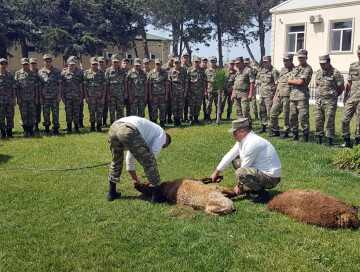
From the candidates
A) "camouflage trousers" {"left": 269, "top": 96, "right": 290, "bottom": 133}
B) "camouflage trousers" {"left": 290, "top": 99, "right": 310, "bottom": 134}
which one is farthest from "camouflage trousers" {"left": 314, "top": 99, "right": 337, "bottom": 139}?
"camouflage trousers" {"left": 269, "top": 96, "right": 290, "bottom": 133}

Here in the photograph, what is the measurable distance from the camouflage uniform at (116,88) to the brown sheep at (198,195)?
7.03 m

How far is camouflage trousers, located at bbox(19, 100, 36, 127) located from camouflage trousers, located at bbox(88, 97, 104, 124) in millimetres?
1764

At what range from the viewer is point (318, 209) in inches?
195

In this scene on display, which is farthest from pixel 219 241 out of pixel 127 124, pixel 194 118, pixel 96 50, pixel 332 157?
pixel 96 50

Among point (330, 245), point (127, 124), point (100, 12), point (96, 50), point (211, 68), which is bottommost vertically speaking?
point (330, 245)

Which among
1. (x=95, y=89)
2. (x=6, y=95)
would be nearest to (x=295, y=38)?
(x=95, y=89)

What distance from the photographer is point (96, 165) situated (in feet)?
26.9

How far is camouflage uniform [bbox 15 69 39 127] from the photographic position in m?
11.6

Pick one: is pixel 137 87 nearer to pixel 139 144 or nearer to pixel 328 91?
pixel 328 91

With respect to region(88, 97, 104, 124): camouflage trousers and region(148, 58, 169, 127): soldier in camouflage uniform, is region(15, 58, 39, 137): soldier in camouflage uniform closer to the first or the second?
region(88, 97, 104, 124): camouflage trousers

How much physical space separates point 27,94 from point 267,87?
24.8 feet

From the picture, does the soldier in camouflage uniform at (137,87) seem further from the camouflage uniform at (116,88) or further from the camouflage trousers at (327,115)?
the camouflage trousers at (327,115)

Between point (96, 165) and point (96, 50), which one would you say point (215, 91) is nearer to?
point (96, 165)

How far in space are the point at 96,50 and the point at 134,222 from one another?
98.8 feet
